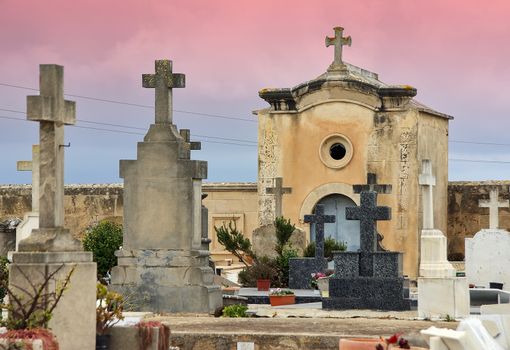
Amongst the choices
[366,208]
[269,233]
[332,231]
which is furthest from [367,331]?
[332,231]

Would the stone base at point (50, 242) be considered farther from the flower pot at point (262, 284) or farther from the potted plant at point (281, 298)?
the flower pot at point (262, 284)

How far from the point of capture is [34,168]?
69.5ft

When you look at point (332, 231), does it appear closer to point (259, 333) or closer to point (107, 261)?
point (107, 261)

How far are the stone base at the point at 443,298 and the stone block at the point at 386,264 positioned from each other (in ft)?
5.87

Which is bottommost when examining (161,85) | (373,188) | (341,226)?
(341,226)

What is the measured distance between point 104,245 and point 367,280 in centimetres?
694

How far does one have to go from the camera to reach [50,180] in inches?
422

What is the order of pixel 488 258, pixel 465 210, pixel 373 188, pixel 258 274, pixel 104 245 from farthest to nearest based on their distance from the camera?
1. pixel 465 210
2. pixel 488 258
3. pixel 104 245
4. pixel 258 274
5. pixel 373 188

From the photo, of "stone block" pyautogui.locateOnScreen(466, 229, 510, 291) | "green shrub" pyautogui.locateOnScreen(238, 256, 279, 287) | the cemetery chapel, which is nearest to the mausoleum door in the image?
the cemetery chapel

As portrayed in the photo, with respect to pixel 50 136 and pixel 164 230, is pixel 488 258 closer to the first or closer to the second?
pixel 164 230

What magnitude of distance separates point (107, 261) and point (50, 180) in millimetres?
13404

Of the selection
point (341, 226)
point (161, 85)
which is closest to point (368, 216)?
point (161, 85)

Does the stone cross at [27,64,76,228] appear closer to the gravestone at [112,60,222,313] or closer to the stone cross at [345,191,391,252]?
the gravestone at [112,60,222,313]

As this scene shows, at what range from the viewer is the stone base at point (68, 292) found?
10.2 meters
